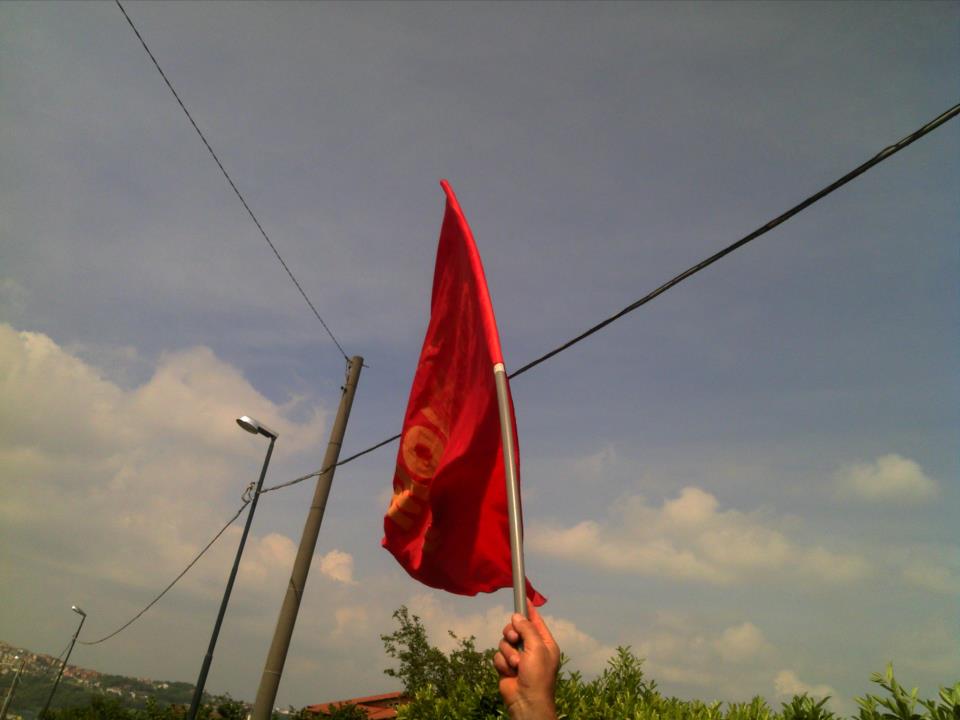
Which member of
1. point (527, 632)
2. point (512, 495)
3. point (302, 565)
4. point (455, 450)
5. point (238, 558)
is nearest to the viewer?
point (527, 632)

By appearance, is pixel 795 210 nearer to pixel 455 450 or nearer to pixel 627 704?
pixel 455 450

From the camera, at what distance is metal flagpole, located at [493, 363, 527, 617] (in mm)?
2428

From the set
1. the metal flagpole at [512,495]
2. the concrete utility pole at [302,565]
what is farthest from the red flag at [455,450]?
the concrete utility pole at [302,565]

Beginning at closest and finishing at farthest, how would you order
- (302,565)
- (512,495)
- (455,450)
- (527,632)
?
(527,632) < (512,495) < (455,450) < (302,565)

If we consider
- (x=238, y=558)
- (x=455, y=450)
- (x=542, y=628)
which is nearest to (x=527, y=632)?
(x=542, y=628)

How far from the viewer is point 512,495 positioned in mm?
2789

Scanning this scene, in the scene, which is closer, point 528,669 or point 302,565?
point 528,669

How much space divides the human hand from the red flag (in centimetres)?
78

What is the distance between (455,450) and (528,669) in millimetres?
1682

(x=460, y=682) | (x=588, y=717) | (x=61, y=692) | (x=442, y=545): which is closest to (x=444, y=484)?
(x=442, y=545)

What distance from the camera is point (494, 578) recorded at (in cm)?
360

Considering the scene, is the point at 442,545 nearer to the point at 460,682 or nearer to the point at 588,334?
the point at 588,334

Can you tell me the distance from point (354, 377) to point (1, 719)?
1632 inches

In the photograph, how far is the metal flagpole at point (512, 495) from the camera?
2428mm
